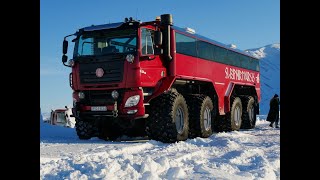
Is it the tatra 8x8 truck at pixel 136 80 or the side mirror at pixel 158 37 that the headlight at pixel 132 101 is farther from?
the side mirror at pixel 158 37

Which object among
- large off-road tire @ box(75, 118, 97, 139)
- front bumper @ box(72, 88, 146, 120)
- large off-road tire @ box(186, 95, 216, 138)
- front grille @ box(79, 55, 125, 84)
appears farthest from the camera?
large off-road tire @ box(186, 95, 216, 138)

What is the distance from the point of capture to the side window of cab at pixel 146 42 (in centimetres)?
1027

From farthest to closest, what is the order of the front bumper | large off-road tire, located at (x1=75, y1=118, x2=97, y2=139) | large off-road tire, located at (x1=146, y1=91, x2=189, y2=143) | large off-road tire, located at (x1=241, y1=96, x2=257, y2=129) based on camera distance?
1. large off-road tire, located at (x1=241, y1=96, x2=257, y2=129)
2. large off-road tire, located at (x1=75, y1=118, x2=97, y2=139)
3. large off-road tire, located at (x1=146, y1=91, x2=189, y2=143)
4. the front bumper

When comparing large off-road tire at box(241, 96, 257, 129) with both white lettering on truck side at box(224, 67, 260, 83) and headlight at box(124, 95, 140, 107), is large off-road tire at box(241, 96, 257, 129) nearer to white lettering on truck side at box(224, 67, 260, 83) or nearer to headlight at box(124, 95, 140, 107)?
white lettering on truck side at box(224, 67, 260, 83)

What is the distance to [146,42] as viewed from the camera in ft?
34.1

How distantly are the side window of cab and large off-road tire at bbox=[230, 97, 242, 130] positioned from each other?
6.44 meters

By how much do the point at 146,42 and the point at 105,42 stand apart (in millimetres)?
1135

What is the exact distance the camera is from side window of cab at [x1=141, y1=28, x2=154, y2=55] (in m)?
10.3

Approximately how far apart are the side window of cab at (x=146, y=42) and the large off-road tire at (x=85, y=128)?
2920 mm

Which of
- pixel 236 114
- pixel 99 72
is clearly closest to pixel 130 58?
pixel 99 72

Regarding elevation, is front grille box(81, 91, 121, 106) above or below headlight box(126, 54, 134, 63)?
below

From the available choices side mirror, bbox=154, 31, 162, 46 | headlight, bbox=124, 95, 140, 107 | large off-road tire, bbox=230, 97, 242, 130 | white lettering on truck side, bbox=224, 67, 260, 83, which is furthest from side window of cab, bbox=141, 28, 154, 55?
large off-road tire, bbox=230, 97, 242, 130

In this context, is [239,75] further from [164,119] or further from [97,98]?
[97,98]

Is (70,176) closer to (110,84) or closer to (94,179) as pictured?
(94,179)
